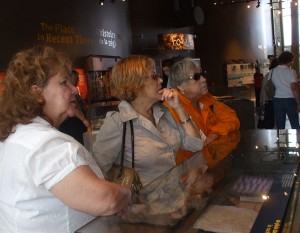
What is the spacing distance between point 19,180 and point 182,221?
2.05ft

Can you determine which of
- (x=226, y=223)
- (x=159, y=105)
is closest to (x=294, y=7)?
(x=159, y=105)

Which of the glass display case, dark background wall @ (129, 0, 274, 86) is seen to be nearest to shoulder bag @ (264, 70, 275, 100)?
dark background wall @ (129, 0, 274, 86)

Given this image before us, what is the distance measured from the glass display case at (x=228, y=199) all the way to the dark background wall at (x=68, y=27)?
144 inches

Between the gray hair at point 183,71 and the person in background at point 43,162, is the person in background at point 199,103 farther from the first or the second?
the person in background at point 43,162

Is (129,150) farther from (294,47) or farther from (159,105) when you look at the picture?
(294,47)

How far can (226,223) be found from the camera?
1.43m

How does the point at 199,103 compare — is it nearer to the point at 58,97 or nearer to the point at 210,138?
the point at 210,138

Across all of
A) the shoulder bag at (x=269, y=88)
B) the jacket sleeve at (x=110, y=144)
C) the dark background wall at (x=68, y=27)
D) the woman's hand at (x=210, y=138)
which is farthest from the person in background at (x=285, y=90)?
the jacket sleeve at (x=110, y=144)

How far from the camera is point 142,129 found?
86.8 inches

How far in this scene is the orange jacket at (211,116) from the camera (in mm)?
2947

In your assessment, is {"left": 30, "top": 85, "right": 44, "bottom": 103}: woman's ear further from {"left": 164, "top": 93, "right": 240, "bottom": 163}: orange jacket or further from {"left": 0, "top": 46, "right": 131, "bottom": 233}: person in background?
{"left": 164, "top": 93, "right": 240, "bottom": 163}: orange jacket

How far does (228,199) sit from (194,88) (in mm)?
1462

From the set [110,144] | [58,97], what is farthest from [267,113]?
[58,97]

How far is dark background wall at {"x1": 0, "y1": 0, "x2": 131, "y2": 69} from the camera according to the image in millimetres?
5465
